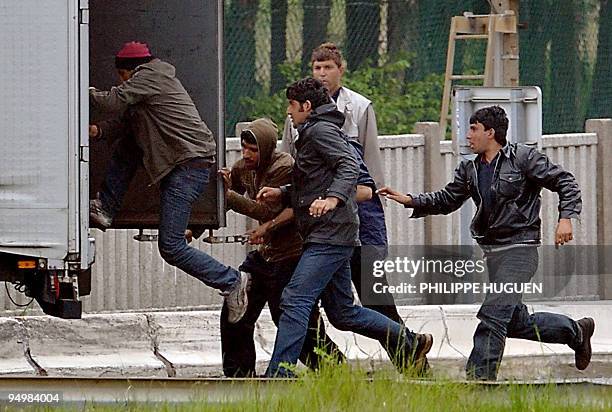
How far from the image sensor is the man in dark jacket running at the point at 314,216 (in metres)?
8.55

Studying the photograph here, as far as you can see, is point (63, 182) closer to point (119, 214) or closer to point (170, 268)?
point (119, 214)

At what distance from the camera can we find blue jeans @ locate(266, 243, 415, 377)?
8594 millimetres

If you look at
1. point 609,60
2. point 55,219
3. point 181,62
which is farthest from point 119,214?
point 609,60

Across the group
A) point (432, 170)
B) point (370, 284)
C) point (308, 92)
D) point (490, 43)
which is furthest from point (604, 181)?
point (308, 92)

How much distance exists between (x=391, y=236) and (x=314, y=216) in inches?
168

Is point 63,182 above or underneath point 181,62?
underneath

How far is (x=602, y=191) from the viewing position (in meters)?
13.5

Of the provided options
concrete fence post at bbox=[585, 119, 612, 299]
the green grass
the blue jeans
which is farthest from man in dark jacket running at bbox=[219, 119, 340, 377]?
concrete fence post at bbox=[585, 119, 612, 299]

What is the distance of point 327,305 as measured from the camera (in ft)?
29.2

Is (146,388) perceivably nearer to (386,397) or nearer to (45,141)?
(386,397)

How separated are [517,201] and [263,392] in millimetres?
2402

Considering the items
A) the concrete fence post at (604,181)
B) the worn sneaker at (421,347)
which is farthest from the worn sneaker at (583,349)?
the concrete fence post at (604,181)

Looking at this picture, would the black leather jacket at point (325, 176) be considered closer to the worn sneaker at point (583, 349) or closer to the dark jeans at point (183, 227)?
the dark jeans at point (183, 227)

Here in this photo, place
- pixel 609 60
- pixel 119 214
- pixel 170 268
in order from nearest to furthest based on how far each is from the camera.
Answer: pixel 119 214
pixel 170 268
pixel 609 60
